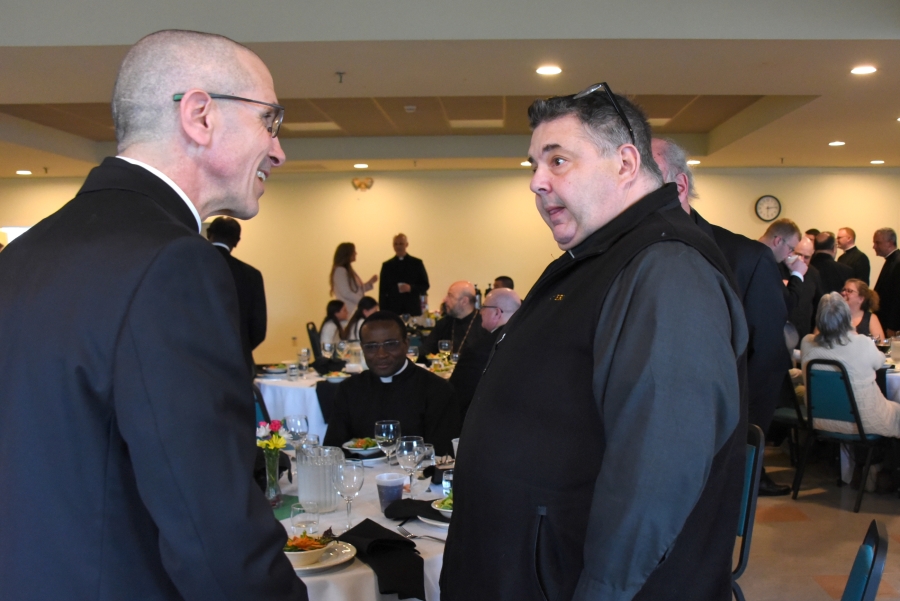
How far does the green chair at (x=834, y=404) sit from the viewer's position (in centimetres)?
472

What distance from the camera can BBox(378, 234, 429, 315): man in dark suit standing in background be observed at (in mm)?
10859

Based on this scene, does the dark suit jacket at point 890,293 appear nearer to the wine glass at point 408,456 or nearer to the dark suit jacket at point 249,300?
the dark suit jacket at point 249,300

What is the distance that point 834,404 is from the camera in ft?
15.9

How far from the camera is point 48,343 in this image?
0.97 metres

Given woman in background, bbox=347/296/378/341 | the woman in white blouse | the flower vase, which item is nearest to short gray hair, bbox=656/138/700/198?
the flower vase

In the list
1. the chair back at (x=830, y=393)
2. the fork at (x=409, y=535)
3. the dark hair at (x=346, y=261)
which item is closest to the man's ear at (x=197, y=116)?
the fork at (x=409, y=535)

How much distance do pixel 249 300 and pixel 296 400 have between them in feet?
3.71

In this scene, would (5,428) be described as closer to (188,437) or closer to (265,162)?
(188,437)

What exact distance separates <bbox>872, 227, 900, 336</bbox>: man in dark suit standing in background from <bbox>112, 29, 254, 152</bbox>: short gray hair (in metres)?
7.90

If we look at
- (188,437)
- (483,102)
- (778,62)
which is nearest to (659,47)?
(778,62)

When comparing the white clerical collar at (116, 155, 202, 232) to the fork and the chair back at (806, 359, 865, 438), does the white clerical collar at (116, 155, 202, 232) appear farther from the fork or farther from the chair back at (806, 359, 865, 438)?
the chair back at (806, 359, 865, 438)

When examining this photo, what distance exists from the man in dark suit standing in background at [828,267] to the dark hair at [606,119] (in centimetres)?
660

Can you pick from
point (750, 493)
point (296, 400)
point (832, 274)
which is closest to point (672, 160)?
point (750, 493)

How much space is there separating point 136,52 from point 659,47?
4860 mm
